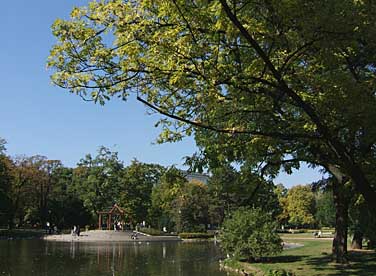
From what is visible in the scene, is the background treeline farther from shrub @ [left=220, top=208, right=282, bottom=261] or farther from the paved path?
shrub @ [left=220, top=208, right=282, bottom=261]

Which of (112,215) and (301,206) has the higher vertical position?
(301,206)

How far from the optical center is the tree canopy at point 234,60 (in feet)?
23.7

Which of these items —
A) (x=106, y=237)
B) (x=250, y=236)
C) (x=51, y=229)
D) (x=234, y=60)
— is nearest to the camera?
(x=234, y=60)

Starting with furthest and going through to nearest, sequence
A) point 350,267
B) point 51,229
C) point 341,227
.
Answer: point 51,229
point 341,227
point 350,267

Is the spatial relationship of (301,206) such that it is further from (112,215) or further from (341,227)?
(341,227)

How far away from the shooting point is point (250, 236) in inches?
846

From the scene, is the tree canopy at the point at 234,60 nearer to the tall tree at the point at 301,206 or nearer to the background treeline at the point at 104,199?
the background treeline at the point at 104,199

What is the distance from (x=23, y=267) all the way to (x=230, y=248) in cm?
901

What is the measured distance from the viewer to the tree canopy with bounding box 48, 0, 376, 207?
7228 mm

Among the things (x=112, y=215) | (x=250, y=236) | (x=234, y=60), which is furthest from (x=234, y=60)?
(x=112, y=215)

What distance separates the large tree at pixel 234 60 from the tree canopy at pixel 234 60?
2cm

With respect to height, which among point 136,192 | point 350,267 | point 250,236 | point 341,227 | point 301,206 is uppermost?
point 136,192

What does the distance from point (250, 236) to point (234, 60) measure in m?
14.4

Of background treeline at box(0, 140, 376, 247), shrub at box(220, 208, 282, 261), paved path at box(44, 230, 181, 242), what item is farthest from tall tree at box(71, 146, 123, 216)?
shrub at box(220, 208, 282, 261)
